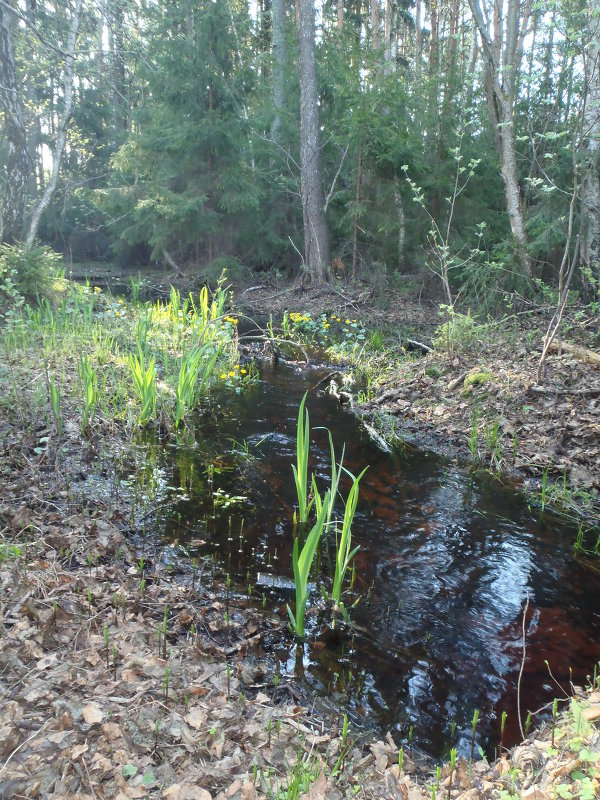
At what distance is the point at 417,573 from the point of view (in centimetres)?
329

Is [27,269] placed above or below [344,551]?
above

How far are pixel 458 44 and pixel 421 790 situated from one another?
1087 inches

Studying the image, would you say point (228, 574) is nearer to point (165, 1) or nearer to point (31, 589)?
point (31, 589)

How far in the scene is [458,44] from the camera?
75.1 feet

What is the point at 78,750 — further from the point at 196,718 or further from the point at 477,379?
the point at 477,379

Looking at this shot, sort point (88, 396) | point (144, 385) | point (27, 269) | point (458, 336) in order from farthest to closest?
point (27, 269) < point (458, 336) < point (144, 385) < point (88, 396)

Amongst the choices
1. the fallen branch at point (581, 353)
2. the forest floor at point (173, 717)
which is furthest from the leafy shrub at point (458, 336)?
the forest floor at point (173, 717)

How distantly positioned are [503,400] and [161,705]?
4.69m

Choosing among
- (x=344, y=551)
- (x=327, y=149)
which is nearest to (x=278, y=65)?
(x=327, y=149)

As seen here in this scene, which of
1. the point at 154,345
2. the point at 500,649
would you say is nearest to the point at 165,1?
the point at 154,345

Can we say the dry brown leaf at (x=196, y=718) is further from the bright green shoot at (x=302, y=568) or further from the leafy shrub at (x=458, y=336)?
the leafy shrub at (x=458, y=336)

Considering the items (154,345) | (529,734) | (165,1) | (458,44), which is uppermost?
(458,44)

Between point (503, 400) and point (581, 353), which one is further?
point (581, 353)

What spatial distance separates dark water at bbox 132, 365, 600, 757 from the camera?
2465 millimetres
